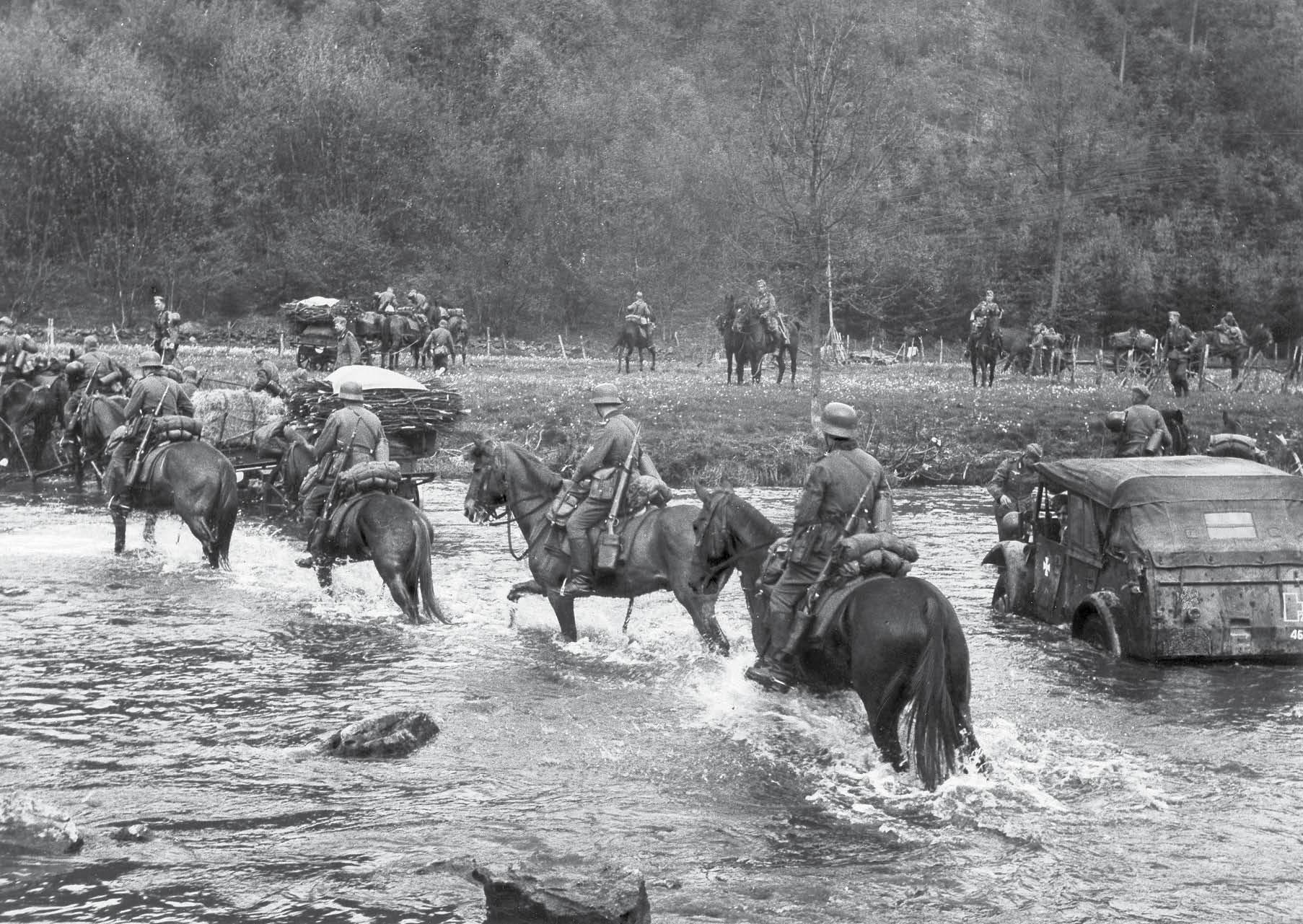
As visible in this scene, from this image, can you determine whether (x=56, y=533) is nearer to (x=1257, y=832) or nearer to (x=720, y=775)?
(x=720, y=775)

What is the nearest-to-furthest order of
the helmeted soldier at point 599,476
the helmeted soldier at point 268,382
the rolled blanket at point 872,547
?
the rolled blanket at point 872,547
the helmeted soldier at point 599,476
the helmeted soldier at point 268,382

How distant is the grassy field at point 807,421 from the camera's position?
30422 millimetres

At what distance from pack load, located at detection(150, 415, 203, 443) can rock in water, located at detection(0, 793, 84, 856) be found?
10061 millimetres

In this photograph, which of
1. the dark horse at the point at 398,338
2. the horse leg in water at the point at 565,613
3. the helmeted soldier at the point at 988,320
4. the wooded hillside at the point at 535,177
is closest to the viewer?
the horse leg in water at the point at 565,613

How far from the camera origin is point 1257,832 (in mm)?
9742

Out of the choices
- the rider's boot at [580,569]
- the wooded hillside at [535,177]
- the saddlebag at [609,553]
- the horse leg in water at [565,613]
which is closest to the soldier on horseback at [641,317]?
the wooded hillside at [535,177]

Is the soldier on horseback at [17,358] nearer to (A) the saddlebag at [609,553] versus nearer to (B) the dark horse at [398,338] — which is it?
(B) the dark horse at [398,338]

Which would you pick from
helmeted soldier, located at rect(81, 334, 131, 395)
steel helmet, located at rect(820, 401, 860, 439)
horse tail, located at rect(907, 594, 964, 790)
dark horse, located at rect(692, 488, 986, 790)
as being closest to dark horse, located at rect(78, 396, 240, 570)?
helmeted soldier, located at rect(81, 334, 131, 395)

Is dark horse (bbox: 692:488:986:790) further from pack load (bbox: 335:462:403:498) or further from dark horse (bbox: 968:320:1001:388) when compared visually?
dark horse (bbox: 968:320:1001:388)

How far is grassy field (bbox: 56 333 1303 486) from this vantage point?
3042cm

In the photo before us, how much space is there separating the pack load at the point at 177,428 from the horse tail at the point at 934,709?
11980 millimetres

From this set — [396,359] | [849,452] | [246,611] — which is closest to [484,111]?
[396,359]

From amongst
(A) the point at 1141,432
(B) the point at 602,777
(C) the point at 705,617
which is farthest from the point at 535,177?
(B) the point at 602,777

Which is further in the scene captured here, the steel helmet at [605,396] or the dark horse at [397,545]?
the dark horse at [397,545]
